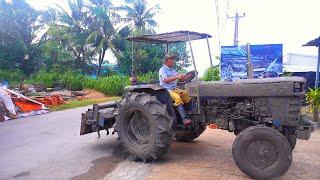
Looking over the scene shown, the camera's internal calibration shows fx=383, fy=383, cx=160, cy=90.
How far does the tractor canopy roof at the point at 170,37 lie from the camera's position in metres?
7.60

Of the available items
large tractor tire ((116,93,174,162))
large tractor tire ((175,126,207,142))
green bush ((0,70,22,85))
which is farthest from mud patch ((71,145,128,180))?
green bush ((0,70,22,85))

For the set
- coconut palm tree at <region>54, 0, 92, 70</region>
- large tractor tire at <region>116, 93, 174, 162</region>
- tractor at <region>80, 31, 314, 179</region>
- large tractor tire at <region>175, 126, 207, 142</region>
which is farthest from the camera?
coconut palm tree at <region>54, 0, 92, 70</region>

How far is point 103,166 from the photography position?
705 cm

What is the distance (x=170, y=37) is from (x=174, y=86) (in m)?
1.15

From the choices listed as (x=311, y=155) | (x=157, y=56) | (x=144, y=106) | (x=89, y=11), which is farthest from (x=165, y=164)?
(x=89, y=11)

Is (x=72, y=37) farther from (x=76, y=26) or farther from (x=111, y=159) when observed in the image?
(x=111, y=159)

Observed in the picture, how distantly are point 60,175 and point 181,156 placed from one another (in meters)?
2.37

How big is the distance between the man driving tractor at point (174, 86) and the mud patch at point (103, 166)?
1.51 meters

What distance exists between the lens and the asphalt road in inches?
254

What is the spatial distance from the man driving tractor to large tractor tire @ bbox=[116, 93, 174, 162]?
304 millimetres

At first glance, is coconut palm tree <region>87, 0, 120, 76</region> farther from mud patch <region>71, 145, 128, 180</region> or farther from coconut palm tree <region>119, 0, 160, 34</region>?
mud patch <region>71, 145, 128, 180</region>

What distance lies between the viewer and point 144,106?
723 cm

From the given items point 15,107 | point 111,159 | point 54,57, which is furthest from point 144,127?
point 54,57

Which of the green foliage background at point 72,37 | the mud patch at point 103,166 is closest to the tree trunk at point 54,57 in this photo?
the green foliage background at point 72,37
